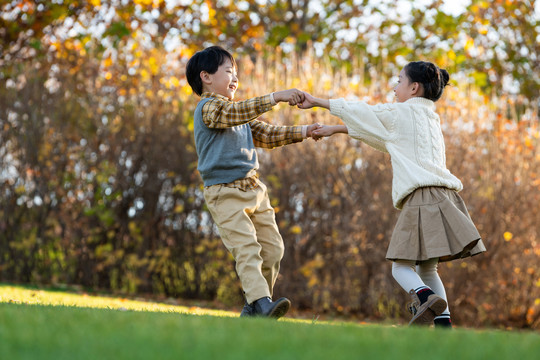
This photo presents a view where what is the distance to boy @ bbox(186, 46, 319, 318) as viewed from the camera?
423cm

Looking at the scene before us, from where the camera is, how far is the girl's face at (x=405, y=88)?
4512 millimetres

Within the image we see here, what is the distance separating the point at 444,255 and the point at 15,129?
6.35 metres

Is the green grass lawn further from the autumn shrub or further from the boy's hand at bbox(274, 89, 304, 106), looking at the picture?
the autumn shrub

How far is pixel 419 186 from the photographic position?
13.9 ft

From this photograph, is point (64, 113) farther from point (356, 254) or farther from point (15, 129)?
point (356, 254)

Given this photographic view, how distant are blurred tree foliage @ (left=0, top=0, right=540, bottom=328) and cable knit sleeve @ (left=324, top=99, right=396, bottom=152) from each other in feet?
→ 10.1

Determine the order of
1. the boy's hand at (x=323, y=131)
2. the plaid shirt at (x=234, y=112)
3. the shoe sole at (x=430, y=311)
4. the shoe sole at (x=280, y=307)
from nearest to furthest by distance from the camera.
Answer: the shoe sole at (x=430, y=311) < the shoe sole at (x=280, y=307) < the plaid shirt at (x=234, y=112) < the boy's hand at (x=323, y=131)

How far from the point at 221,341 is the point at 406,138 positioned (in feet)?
7.75

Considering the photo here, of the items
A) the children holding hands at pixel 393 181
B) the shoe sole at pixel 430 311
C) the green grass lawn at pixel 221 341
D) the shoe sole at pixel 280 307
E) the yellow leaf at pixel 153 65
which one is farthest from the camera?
the yellow leaf at pixel 153 65

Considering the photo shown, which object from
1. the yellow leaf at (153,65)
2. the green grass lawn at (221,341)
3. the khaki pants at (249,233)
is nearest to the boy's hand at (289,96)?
the khaki pants at (249,233)

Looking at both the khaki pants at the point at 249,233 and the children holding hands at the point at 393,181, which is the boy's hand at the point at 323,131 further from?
the khaki pants at the point at 249,233

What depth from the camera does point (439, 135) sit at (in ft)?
14.8

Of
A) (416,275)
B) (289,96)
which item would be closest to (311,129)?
(289,96)

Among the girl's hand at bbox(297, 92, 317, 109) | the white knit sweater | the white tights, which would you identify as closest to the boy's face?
the girl's hand at bbox(297, 92, 317, 109)
